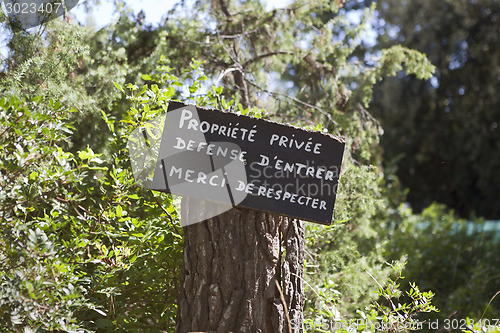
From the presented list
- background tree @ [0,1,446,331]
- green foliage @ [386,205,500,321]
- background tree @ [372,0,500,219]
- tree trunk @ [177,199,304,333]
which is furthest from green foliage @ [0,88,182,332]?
background tree @ [372,0,500,219]

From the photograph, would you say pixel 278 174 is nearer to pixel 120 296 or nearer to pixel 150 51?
pixel 120 296

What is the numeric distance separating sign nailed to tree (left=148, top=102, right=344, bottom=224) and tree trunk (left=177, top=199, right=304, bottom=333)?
0.10 metres

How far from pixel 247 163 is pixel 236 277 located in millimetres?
483

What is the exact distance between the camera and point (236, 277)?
7.07 feet

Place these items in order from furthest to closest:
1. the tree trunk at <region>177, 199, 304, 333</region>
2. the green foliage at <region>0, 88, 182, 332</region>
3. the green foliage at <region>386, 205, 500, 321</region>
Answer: the green foliage at <region>386, 205, 500, 321</region>
the tree trunk at <region>177, 199, 304, 333</region>
the green foliage at <region>0, 88, 182, 332</region>

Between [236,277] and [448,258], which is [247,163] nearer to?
[236,277]

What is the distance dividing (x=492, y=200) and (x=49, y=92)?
1359cm

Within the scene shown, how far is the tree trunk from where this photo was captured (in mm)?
2135

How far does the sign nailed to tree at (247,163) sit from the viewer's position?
7.13ft

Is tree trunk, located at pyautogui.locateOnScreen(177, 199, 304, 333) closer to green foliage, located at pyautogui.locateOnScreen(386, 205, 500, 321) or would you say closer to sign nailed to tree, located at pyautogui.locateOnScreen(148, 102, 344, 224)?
sign nailed to tree, located at pyautogui.locateOnScreen(148, 102, 344, 224)

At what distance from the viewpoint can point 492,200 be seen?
13922 millimetres

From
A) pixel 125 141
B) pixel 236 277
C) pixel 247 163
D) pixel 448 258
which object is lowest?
pixel 236 277

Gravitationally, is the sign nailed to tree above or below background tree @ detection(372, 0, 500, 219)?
below

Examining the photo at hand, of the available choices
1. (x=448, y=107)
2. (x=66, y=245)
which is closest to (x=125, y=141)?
(x=66, y=245)
